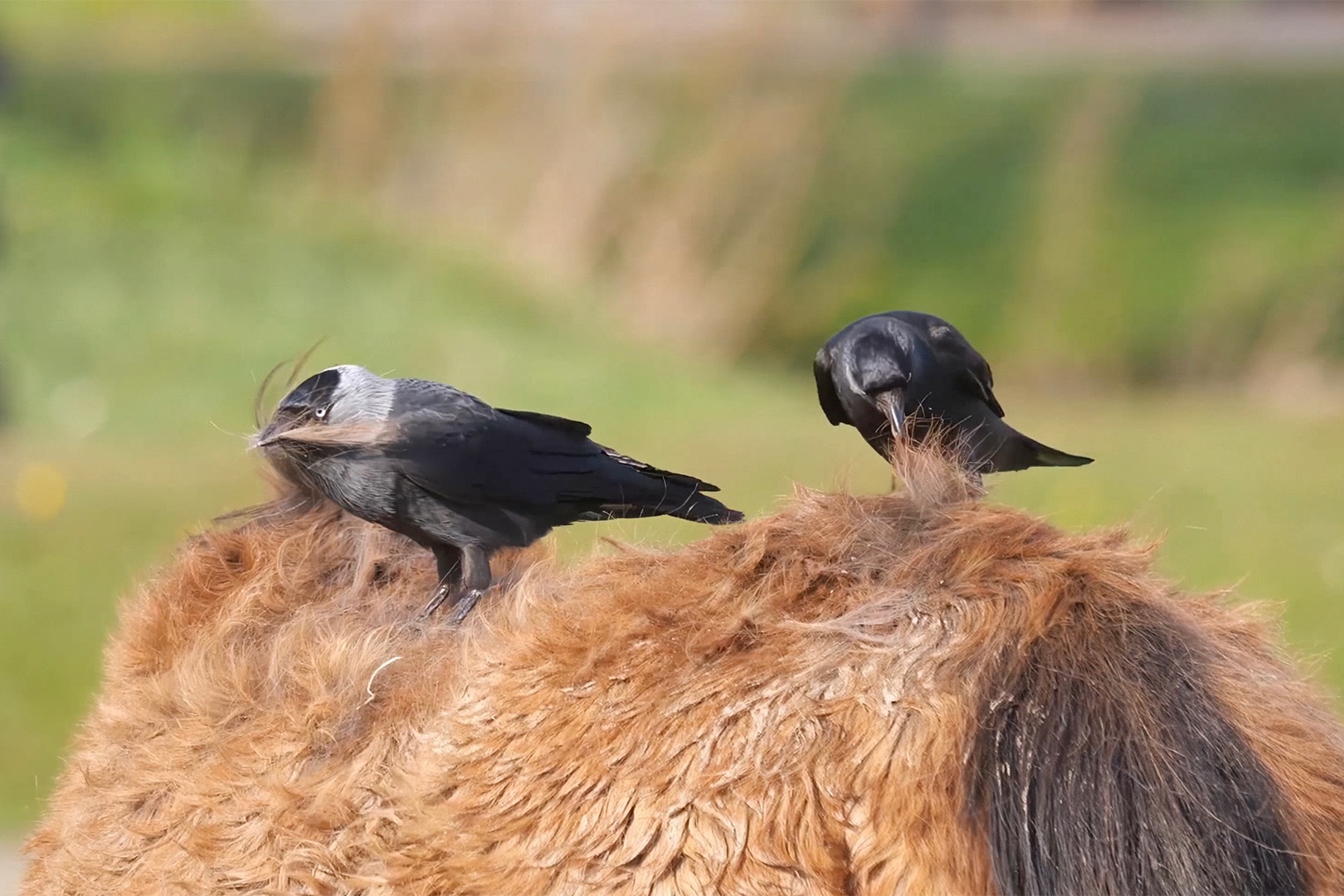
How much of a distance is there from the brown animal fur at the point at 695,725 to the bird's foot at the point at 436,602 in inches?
2.5

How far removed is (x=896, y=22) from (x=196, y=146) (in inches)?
241

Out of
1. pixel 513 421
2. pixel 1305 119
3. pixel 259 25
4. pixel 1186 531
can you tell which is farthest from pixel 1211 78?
pixel 513 421

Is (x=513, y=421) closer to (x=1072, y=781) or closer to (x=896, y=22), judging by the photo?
(x=1072, y=781)

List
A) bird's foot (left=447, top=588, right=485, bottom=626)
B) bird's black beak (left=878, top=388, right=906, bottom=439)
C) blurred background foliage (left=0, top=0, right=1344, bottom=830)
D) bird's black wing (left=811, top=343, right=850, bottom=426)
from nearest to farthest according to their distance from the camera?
bird's foot (left=447, top=588, right=485, bottom=626) → bird's black beak (left=878, top=388, right=906, bottom=439) → bird's black wing (left=811, top=343, right=850, bottom=426) → blurred background foliage (left=0, top=0, right=1344, bottom=830)

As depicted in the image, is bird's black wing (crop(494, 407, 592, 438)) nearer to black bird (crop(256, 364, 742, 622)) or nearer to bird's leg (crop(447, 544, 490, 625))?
black bird (crop(256, 364, 742, 622))

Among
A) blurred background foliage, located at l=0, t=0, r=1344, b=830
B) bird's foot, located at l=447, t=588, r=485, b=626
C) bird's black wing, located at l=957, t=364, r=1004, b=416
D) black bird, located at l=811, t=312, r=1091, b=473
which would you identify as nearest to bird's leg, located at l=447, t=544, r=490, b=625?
bird's foot, located at l=447, t=588, r=485, b=626

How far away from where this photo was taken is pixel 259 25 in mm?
13070

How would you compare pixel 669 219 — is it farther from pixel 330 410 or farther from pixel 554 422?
pixel 330 410

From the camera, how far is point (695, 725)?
4.86 ft

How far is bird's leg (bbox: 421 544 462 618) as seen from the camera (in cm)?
206

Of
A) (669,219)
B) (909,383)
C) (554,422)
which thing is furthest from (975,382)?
(669,219)

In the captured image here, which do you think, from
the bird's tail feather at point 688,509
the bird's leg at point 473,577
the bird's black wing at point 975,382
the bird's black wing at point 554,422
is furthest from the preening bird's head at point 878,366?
the bird's leg at point 473,577

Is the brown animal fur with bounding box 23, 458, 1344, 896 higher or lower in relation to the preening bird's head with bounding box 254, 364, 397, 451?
lower

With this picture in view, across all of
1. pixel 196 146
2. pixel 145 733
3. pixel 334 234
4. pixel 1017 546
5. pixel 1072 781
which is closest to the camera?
pixel 1072 781
